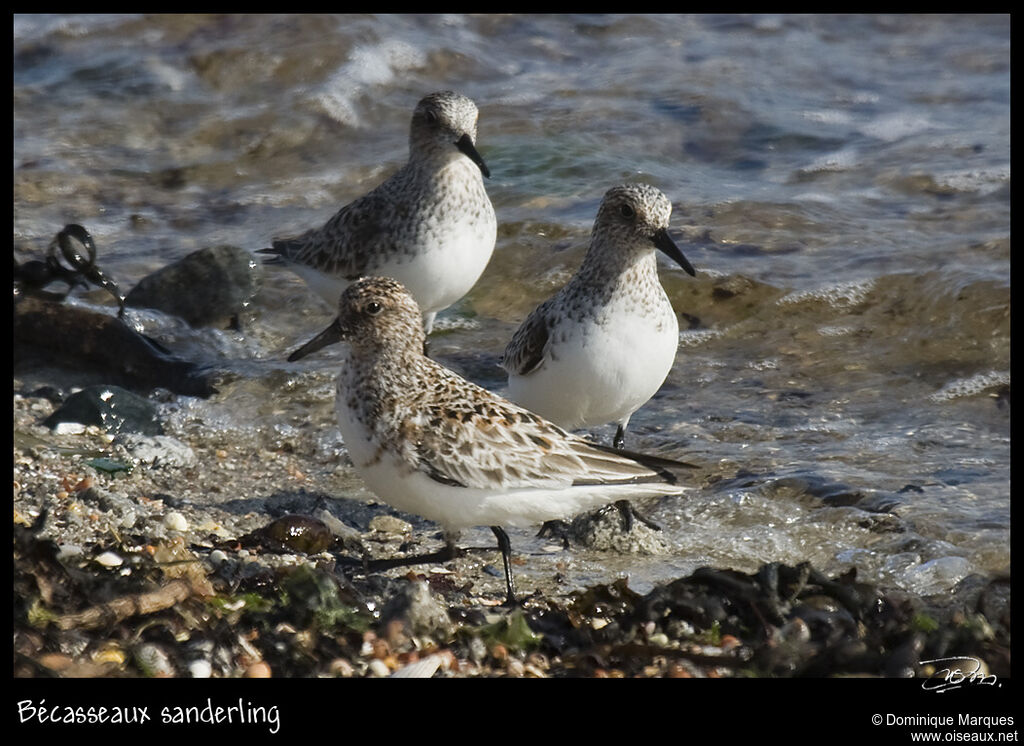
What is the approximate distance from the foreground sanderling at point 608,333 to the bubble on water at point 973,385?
7.52ft

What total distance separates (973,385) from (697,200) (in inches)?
129

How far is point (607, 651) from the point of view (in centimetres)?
445

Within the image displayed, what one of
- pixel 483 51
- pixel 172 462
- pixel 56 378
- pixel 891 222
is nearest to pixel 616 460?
pixel 172 462

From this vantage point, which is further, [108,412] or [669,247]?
[108,412]

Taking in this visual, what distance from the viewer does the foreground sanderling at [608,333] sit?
19.2ft

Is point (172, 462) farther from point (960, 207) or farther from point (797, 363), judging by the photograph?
point (960, 207)

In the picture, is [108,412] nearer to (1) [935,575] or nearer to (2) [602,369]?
(2) [602,369]

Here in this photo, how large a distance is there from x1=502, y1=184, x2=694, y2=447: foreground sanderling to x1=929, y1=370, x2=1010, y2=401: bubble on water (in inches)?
90.3

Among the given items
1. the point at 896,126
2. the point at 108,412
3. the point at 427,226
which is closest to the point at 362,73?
the point at 896,126

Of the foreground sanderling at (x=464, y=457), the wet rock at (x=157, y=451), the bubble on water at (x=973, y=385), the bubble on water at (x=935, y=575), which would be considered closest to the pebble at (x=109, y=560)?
the foreground sanderling at (x=464, y=457)

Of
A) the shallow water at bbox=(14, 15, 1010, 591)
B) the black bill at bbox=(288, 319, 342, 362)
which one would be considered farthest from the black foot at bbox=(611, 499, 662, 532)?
the black bill at bbox=(288, 319, 342, 362)
